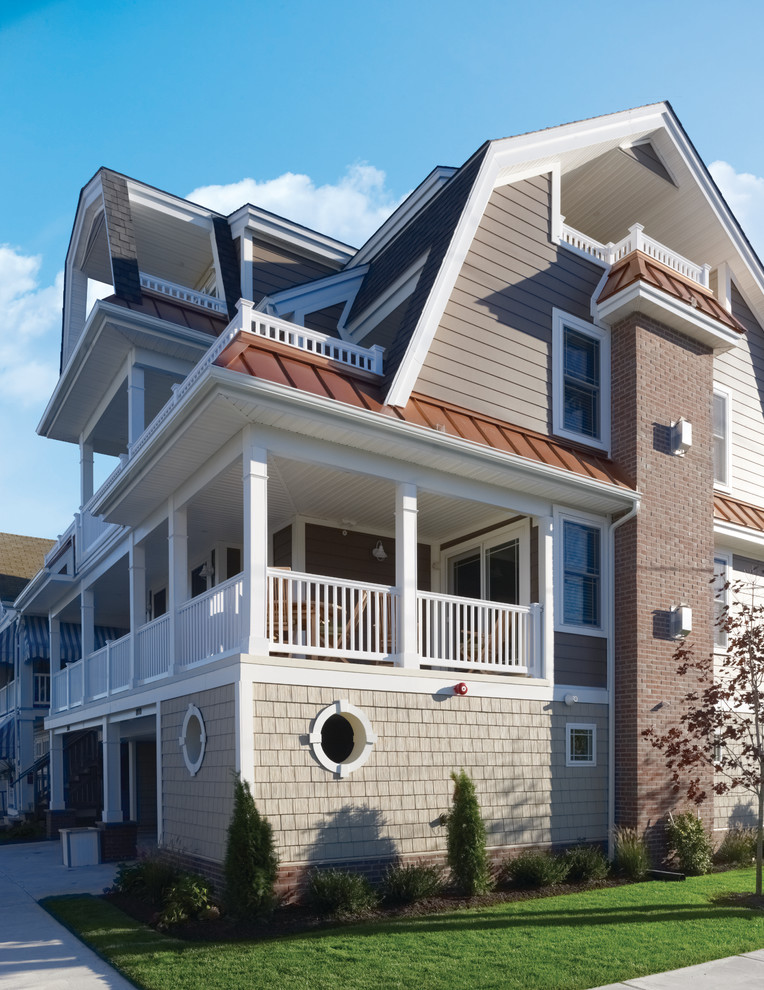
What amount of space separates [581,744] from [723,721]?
2.09 m

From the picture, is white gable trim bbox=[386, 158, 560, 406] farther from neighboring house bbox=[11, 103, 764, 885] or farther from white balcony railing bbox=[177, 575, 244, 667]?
white balcony railing bbox=[177, 575, 244, 667]

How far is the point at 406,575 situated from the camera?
1138 centimetres

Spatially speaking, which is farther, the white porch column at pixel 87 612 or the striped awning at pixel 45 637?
the striped awning at pixel 45 637

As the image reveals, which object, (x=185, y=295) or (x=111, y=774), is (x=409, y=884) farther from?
(x=185, y=295)

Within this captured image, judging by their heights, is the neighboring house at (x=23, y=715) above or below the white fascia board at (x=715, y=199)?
below

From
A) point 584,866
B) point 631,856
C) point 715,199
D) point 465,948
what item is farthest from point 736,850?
point 715,199

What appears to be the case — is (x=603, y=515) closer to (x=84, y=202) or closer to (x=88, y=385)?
(x=88, y=385)

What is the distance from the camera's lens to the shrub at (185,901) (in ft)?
30.4

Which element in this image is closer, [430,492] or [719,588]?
[430,492]

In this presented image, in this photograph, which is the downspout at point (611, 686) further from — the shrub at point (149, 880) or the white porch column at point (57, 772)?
the white porch column at point (57, 772)

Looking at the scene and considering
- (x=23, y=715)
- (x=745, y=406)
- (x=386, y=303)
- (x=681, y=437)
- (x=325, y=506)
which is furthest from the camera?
(x=23, y=715)

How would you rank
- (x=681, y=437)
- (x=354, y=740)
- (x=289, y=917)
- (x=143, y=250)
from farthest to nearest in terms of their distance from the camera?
(x=143, y=250), (x=681, y=437), (x=354, y=740), (x=289, y=917)

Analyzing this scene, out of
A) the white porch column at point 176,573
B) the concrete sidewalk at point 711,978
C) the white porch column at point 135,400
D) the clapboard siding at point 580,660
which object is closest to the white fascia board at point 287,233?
Result: the white porch column at point 135,400

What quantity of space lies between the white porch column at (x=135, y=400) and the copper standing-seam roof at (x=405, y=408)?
507 cm
